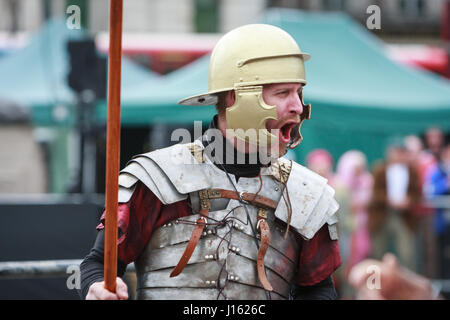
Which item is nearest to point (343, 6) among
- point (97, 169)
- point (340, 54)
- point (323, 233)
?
point (340, 54)

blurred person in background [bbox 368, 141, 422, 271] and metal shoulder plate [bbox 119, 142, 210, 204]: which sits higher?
metal shoulder plate [bbox 119, 142, 210, 204]

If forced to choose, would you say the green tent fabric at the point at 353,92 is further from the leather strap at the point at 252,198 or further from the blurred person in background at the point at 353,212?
the leather strap at the point at 252,198

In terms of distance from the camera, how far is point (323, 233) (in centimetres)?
261

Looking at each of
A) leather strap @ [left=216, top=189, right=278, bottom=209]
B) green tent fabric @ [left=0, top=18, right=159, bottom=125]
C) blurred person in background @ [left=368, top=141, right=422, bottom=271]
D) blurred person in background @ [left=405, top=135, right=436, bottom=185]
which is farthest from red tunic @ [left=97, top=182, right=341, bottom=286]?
green tent fabric @ [left=0, top=18, right=159, bottom=125]

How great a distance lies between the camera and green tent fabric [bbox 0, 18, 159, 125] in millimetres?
10289

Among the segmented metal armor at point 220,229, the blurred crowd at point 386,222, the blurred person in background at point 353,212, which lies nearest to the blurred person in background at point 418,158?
the blurred crowd at point 386,222

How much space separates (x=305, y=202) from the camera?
2557mm

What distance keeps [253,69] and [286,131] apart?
0.24m

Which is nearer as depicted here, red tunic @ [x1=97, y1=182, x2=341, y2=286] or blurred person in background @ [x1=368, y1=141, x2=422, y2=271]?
red tunic @ [x1=97, y1=182, x2=341, y2=286]

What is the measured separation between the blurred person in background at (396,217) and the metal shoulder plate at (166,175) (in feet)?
16.5

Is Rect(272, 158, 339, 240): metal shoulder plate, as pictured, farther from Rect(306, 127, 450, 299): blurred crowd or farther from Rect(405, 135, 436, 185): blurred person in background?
Rect(405, 135, 436, 185): blurred person in background

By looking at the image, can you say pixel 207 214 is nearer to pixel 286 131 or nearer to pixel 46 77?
pixel 286 131

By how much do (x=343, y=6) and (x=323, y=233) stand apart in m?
21.6

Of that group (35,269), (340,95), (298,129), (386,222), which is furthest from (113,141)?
(340,95)
